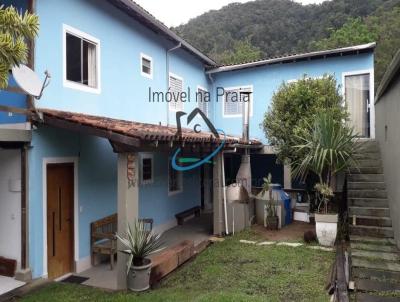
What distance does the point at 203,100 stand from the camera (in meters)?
16.3

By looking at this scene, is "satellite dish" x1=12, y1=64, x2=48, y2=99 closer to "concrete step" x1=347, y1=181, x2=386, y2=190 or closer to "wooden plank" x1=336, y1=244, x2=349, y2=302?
"wooden plank" x1=336, y1=244, x2=349, y2=302

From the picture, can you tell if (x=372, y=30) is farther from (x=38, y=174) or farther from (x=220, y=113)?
(x=38, y=174)

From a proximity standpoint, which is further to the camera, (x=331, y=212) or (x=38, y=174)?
(x=331, y=212)

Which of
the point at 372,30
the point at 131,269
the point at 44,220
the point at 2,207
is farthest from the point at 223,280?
the point at 372,30

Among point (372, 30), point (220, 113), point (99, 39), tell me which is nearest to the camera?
point (99, 39)

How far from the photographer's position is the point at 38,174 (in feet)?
23.5

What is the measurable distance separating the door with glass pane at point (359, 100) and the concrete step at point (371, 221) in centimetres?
548

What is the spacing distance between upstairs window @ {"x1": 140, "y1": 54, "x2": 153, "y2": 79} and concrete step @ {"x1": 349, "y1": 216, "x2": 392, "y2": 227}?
7962mm

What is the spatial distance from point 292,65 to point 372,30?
23454 mm

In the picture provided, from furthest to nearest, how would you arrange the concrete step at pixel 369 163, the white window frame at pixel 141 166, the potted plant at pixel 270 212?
the potted plant at pixel 270 212 < the concrete step at pixel 369 163 < the white window frame at pixel 141 166

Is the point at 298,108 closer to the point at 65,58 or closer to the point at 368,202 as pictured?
the point at 368,202

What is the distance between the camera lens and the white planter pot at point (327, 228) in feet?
30.0

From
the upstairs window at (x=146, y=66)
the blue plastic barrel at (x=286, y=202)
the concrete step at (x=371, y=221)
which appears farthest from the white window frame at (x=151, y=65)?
the concrete step at (x=371, y=221)

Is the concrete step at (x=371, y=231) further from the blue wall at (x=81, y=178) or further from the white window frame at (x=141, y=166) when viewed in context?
the blue wall at (x=81, y=178)
